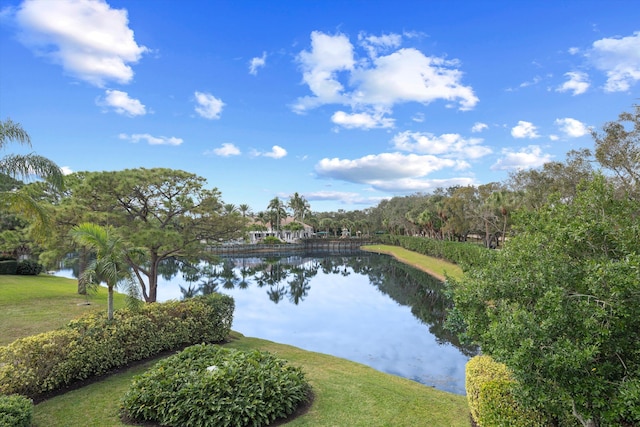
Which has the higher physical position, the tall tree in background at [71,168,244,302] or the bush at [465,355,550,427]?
the tall tree in background at [71,168,244,302]

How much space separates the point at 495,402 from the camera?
5.06 meters

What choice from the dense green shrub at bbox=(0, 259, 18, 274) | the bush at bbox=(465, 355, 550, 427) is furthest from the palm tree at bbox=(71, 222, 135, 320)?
the dense green shrub at bbox=(0, 259, 18, 274)

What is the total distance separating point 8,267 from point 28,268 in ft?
3.23

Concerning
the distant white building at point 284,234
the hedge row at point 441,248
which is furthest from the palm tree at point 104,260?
the distant white building at point 284,234

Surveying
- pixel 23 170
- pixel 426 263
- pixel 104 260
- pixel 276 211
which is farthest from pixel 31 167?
pixel 276 211

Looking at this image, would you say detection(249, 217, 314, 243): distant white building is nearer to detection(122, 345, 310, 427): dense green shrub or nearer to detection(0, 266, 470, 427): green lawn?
detection(0, 266, 470, 427): green lawn

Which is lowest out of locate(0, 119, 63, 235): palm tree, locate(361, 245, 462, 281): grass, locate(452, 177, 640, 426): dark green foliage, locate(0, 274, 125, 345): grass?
locate(361, 245, 462, 281): grass

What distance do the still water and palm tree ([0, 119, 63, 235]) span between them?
26.9ft

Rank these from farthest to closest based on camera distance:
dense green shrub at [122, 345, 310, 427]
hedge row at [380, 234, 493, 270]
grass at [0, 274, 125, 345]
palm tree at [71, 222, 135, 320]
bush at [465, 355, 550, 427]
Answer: hedge row at [380, 234, 493, 270], grass at [0, 274, 125, 345], palm tree at [71, 222, 135, 320], dense green shrub at [122, 345, 310, 427], bush at [465, 355, 550, 427]

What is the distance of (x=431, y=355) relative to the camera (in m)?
12.8

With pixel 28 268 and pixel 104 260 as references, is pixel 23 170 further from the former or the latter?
pixel 28 268

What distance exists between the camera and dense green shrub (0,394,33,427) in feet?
15.9

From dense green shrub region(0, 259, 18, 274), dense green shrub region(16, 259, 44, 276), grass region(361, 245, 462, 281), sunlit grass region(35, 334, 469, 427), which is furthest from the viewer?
grass region(361, 245, 462, 281)

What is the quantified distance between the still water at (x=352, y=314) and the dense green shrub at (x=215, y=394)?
5700 millimetres
